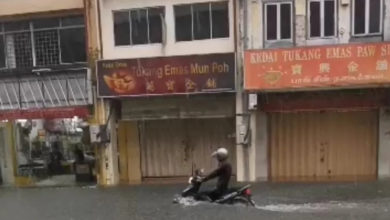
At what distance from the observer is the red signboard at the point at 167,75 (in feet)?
52.1

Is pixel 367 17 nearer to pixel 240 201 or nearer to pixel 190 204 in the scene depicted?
pixel 240 201

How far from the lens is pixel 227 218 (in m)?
10.0

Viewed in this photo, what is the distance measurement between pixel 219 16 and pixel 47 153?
9.61 meters

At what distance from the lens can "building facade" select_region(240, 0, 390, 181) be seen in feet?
48.7

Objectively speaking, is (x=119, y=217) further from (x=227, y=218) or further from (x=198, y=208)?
(x=227, y=218)

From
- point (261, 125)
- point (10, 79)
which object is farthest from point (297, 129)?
point (10, 79)

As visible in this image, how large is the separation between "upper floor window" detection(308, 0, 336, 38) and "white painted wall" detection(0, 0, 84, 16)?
23.8 feet

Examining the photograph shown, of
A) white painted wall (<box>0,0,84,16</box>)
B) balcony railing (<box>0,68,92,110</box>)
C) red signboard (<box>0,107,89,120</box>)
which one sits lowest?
red signboard (<box>0,107,89,120</box>)

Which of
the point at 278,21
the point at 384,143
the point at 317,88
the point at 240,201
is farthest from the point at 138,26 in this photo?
the point at 384,143

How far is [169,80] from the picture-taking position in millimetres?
16219

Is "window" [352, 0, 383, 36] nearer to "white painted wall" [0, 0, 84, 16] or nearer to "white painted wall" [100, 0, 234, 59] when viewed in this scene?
"white painted wall" [100, 0, 234, 59]

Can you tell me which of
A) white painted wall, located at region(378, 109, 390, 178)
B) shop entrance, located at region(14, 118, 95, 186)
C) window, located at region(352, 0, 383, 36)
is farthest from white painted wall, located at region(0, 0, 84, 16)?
white painted wall, located at region(378, 109, 390, 178)

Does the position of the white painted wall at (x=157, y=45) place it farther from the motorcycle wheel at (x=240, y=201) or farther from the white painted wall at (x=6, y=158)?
the motorcycle wheel at (x=240, y=201)

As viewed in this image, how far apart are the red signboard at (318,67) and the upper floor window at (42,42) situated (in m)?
5.94
